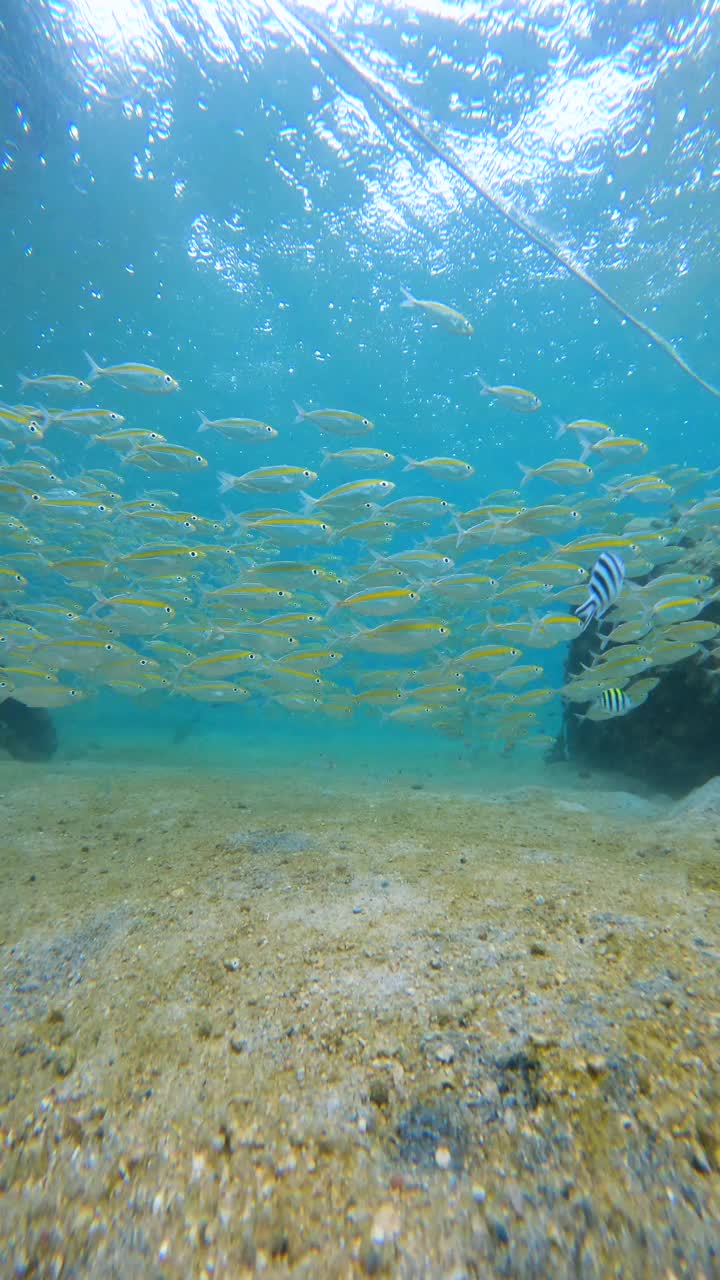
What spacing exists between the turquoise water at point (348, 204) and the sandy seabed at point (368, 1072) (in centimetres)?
561

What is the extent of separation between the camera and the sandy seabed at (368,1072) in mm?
987

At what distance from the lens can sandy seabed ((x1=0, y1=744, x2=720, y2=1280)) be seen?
99 centimetres

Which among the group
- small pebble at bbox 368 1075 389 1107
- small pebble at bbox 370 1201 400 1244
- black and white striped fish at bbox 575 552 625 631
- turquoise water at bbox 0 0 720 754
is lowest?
small pebble at bbox 370 1201 400 1244

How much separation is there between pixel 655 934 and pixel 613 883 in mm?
595

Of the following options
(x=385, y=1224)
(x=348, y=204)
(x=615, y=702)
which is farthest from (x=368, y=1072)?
(x=348, y=204)

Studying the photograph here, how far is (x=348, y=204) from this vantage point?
49.0 ft

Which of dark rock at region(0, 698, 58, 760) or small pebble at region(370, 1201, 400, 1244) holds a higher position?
dark rock at region(0, 698, 58, 760)

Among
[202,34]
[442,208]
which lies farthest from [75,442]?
[442,208]

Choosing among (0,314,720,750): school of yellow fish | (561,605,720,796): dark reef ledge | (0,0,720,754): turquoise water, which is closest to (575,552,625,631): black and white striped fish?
(0,314,720,750): school of yellow fish

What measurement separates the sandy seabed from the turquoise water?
5.61 meters

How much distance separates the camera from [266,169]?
13.7 metres

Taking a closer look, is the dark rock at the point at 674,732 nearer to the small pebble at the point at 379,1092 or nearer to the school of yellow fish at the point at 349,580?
the school of yellow fish at the point at 349,580

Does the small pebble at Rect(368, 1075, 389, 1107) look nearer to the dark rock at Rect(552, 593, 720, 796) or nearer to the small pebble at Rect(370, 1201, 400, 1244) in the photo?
the small pebble at Rect(370, 1201, 400, 1244)

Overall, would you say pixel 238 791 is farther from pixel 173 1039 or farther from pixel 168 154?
pixel 168 154
